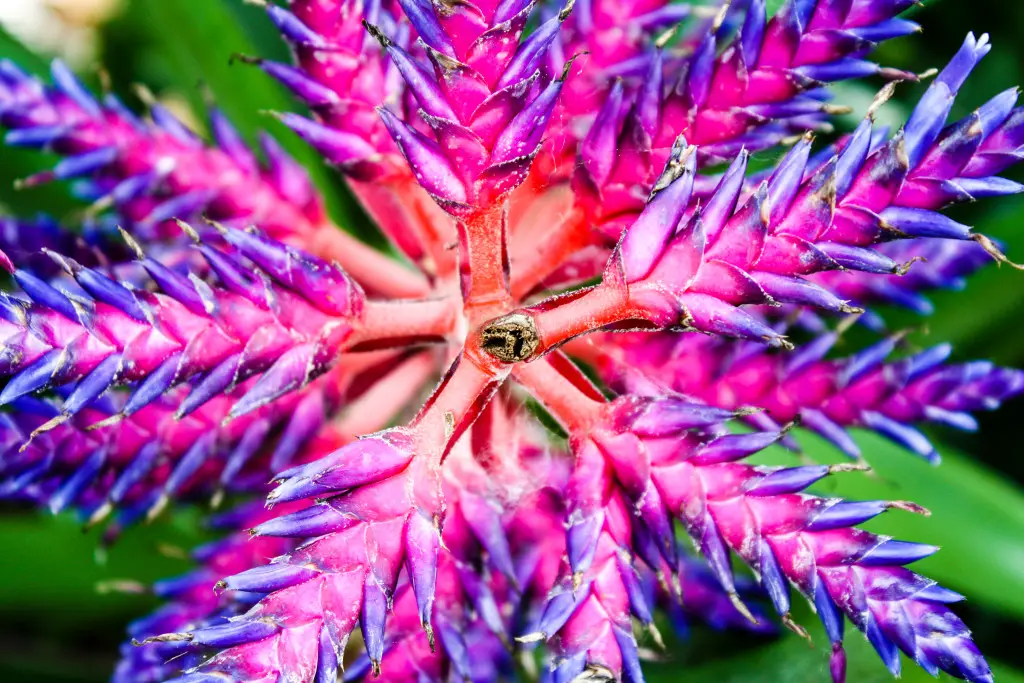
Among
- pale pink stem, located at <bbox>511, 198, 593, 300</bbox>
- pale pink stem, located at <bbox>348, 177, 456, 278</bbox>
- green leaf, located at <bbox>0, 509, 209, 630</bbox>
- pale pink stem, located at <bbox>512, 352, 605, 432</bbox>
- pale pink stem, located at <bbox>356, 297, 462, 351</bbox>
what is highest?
green leaf, located at <bbox>0, 509, 209, 630</bbox>

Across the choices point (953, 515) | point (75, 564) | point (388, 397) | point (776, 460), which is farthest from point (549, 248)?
point (75, 564)

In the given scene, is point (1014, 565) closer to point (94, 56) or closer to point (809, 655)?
point (809, 655)

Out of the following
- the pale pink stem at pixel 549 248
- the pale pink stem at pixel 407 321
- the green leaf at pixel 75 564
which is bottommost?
the pale pink stem at pixel 407 321

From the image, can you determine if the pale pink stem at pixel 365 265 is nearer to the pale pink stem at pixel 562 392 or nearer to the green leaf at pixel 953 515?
the pale pink stem at pixel 562 392

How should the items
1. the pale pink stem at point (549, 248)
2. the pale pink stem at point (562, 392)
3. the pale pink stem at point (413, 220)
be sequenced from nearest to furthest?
the pale pink stem at point (562, 392)
the pale pink stem at point (549, 248)
the pale pink stem at point (413, 220)

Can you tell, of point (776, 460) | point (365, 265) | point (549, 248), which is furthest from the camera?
point (776, 460)

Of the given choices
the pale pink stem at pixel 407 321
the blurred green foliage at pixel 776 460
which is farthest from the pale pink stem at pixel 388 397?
the blurred green foliage at pixel 776 460

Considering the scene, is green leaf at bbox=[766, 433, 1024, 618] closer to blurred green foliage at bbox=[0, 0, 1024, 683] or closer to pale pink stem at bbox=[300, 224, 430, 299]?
blurred green foliage at bbox=[0, 0, 1024, 683]

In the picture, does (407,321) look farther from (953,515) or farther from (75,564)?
(75,564)

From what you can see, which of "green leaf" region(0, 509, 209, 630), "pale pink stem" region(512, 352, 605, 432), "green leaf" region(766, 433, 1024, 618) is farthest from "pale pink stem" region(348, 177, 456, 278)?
"green leaf" region(0, 509, 209, 630)
